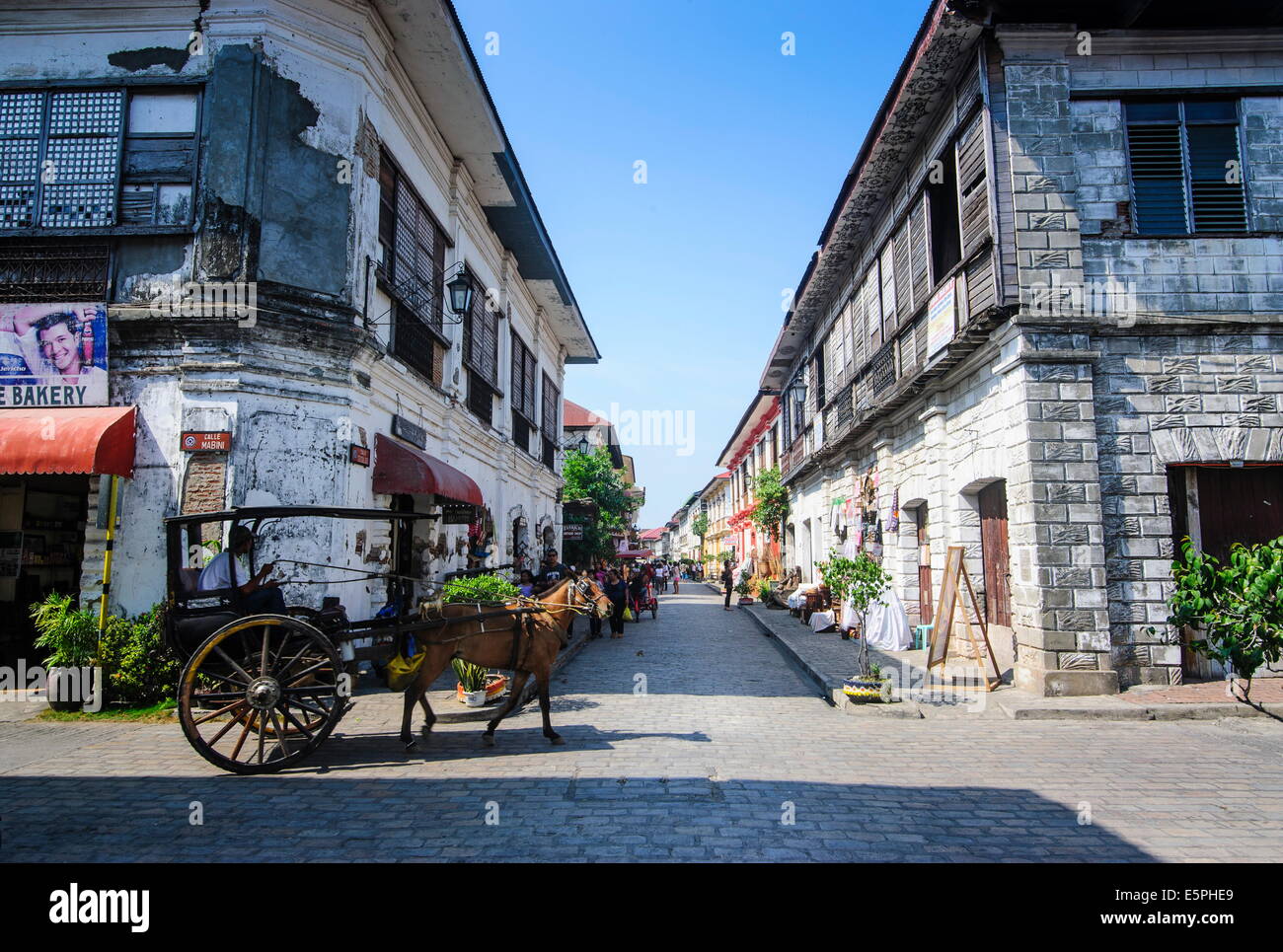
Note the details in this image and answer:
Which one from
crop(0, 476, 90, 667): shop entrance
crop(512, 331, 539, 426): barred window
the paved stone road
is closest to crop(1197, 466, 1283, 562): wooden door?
the paved stone road

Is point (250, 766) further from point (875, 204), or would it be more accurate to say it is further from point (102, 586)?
point (875, 204)

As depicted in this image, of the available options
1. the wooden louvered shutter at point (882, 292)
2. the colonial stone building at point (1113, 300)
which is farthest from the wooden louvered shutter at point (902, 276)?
the colonial stone building at point (1113, 300)

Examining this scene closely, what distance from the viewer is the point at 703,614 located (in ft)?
76.7

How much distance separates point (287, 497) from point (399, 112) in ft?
19.2

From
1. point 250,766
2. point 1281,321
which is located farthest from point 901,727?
point 1281,321

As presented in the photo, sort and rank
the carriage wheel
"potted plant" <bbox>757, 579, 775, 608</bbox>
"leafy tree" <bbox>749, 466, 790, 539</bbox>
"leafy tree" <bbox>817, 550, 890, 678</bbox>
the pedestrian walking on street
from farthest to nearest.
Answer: "leafy tree" <bbox>749, 466, 790, 539</bbox>, "potted plant" <bbox>757, 579, 775, 608</bbox>, the pedestrian walking on street, "leafy tree" <bbox>817, 550, 890, 678</bbox>, the carriage wheel

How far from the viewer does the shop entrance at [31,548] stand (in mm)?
10258

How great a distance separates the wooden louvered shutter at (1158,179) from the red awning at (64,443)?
12199 millimetres

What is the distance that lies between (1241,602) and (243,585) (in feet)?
26.6

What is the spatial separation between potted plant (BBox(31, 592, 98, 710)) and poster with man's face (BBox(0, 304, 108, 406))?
243 centimetres

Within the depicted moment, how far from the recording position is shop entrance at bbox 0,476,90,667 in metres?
10.3

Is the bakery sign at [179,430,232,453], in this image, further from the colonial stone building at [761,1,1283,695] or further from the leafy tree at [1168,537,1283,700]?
the leafy tree at [1168,537,1283,700]

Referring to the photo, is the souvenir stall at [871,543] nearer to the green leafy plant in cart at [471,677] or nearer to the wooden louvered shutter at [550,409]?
the green leafy plant in cart at [471,677]

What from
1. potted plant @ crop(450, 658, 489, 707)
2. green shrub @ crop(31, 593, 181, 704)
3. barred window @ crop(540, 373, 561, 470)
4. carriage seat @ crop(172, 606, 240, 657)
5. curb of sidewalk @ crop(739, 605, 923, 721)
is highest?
barred window @ crop(540, 373, 561, 470)
